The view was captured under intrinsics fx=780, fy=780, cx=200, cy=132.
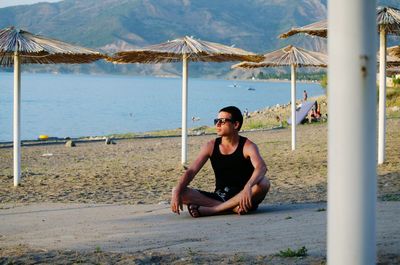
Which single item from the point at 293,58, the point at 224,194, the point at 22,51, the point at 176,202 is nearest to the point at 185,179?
the point at 176,202

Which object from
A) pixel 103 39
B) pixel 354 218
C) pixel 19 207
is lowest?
pixel 19 207

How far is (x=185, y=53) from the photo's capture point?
1163 centimetres

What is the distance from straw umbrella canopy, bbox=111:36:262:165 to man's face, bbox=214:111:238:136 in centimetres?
552

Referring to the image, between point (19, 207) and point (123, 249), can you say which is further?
point (19, 207)

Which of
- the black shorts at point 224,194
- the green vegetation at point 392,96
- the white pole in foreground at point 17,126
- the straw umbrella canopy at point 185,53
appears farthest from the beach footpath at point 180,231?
the green vegetation at point 392,96

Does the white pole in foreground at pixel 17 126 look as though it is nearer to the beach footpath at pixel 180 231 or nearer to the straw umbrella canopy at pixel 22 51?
the straw umbrella canopy at pixel 22 51

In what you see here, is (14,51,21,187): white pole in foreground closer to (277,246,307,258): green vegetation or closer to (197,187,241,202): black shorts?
(197,187,241,202): black shorts

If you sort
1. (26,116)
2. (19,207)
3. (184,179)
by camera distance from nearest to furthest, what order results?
(184,179), (19,207), (26,116)

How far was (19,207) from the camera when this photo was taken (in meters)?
7.55

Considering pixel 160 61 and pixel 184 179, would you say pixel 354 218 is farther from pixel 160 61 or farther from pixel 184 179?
pixel 160 61

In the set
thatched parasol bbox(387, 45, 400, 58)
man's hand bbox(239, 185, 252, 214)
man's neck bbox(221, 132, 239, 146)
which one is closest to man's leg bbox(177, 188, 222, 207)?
man's hand bbox(239, 185, 252, 214)

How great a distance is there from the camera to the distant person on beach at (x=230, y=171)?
592 centimetres

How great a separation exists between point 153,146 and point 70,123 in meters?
29.6

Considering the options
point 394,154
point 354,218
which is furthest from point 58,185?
point 354,218
